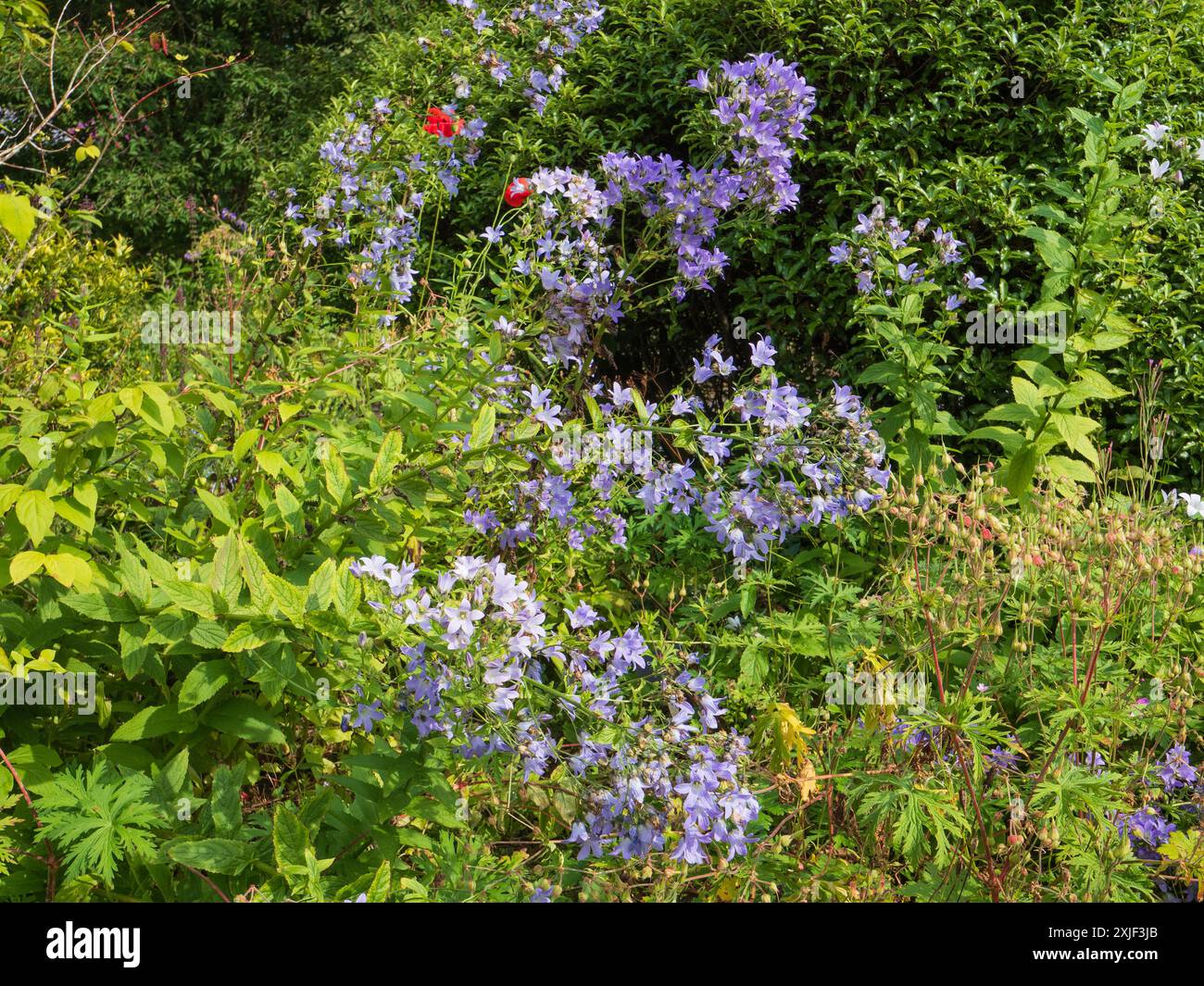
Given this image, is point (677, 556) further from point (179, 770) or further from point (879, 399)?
point (179, 770)

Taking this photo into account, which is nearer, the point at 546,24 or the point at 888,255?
the point at 546,24

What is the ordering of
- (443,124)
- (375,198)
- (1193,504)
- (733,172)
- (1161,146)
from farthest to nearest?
(1161,146), (1193,504), (443,124), (375,198), (733,172)

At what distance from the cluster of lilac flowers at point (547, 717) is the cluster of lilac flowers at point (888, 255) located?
6.24 ft

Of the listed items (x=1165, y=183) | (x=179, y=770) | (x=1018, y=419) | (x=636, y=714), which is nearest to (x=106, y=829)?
(x=179, y=770)

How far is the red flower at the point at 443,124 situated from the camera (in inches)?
133

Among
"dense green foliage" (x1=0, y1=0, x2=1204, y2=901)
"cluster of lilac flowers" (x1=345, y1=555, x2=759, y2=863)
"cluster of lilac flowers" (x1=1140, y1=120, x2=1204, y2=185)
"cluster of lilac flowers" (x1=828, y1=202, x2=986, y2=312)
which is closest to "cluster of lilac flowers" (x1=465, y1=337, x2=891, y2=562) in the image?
"dense green foliage" (x1=0, y1=0, x2=1204, y2=901)

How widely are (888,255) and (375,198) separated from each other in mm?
1850

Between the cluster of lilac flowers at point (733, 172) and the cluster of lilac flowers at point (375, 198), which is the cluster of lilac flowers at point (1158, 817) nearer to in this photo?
the cluster of lilac flowers at point (733, 172)

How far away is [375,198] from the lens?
3197mm

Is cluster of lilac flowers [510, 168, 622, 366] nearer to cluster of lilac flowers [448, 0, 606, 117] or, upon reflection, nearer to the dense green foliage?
the dense green foliage

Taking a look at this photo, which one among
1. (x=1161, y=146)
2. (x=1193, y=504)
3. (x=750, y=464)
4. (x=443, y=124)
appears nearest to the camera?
(x=750, y=464)

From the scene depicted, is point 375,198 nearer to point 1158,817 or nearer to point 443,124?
point 443,124

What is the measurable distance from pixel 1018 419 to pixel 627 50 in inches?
93.3

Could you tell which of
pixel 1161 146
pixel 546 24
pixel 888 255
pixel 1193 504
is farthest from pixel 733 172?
pixel 1161 146
